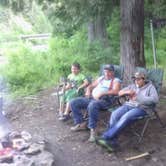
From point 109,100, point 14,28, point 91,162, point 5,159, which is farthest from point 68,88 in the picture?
point 14,28

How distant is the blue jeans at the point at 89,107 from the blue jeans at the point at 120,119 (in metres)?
0.30

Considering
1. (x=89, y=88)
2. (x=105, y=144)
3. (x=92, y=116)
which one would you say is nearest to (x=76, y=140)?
(x=92, y=116)

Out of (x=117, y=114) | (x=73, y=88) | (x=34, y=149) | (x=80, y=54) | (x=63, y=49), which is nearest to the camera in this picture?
(x=34, y=149)

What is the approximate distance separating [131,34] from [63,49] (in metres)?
5.00

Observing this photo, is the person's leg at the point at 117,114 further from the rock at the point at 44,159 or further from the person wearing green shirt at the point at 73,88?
the rock at the point at 44,159

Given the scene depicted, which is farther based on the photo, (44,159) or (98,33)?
(98,33)

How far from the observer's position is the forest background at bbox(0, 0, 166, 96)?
26.2ft

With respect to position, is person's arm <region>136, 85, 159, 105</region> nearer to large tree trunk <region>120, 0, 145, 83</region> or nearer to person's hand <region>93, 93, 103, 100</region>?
person's hand <region>93, 93, 103, 100</region>

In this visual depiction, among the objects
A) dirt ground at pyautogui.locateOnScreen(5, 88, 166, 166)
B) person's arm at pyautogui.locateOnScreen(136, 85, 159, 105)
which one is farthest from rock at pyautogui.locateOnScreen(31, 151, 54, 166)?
person's arm at pyautogui.locateOnScreen(136, 85, 159, 105)

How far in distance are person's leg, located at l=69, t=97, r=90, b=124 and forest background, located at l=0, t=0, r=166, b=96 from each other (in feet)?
7.22

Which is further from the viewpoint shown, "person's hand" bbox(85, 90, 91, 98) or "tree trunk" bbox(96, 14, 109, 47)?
"tree trunk" bbox(96, 14, 109, 47)

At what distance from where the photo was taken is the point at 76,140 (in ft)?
16.2

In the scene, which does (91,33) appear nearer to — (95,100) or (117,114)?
(95,100)

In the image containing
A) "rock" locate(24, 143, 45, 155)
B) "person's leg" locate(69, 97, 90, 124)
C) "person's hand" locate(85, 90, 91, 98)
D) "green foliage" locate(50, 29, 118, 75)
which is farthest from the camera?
"green foliage" locate(50, 29, 118, 75)
